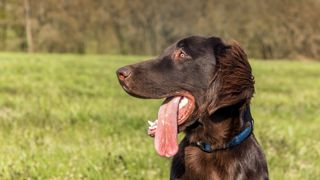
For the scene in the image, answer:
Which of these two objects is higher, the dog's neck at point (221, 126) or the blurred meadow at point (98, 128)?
the dog's neck at point (221, 126)

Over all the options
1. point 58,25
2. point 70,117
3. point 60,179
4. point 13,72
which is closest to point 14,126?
point 70,117

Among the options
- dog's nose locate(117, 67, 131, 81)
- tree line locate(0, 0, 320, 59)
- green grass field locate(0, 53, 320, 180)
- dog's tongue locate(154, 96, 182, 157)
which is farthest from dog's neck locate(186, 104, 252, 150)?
tree line locate(0, 0, 320, 59)

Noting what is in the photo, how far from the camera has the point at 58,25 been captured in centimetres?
5856

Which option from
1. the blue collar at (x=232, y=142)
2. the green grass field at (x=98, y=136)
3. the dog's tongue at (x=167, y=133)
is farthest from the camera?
the green grass field at (x=98, y=136)

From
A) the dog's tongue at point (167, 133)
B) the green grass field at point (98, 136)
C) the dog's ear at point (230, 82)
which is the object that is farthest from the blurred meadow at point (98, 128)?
the dog's tongue at point (167, 133)

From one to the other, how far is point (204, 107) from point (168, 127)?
0.31 m

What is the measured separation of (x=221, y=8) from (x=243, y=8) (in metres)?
2.28

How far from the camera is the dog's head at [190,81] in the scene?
4.09 meters

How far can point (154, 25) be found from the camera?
59.9 meters

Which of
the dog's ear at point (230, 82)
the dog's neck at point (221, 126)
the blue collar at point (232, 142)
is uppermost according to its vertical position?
the dog's ear at point (230, 82)

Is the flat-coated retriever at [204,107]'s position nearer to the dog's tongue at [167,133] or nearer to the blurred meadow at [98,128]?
the dog's tongue at [167,133]

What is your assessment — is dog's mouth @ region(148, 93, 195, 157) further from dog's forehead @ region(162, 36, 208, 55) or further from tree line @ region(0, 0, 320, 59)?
tree line @ region(0, 0, 320, 59)

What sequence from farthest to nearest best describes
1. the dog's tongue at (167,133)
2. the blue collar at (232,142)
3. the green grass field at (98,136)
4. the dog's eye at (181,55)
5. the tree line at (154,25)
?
the tree line at (154,25), the green grass field at (98,136), the dog's eye at (181,55), the blue collar at (232,142), the dog's tongue at (167,133)

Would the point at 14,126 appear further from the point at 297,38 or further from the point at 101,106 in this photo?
the point at 297,38
